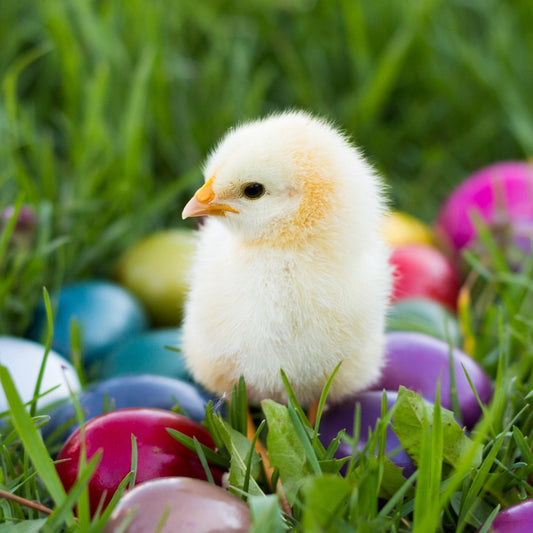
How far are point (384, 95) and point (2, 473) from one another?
167 cm

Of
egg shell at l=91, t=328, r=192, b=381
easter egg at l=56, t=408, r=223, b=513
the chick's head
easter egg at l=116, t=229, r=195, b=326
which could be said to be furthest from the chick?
easter egg at l=116, t=229, r=195, b=326

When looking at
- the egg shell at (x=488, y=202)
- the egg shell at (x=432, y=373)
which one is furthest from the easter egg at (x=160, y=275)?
the egg shell at (x=488, y=202)

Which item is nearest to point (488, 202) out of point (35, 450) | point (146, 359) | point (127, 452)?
point (146, 359)

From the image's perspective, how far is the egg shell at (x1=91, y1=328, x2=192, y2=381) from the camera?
1363 millimetres

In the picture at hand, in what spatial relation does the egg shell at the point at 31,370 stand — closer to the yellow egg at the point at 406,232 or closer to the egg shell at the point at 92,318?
the egg shell at the point at 92,318

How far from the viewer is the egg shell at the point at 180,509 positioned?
2.58 feet

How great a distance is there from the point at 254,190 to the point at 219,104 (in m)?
1.31

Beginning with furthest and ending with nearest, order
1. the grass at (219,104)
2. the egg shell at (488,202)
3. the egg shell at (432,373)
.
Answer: the egg shell at (488,202), the grass at (219,104), the egg shell at (432,373)

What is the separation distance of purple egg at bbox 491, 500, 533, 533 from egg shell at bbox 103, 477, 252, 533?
0.30 m

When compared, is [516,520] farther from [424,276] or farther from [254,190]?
[424,276]

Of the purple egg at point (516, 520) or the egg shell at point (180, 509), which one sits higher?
the egg shell at point (180, 509)

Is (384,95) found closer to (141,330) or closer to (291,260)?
(141,330)

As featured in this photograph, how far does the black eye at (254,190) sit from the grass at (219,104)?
49cm

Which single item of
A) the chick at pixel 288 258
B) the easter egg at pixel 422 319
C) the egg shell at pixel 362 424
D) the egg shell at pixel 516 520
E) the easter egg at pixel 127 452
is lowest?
the egg shell at pixel 516 520
